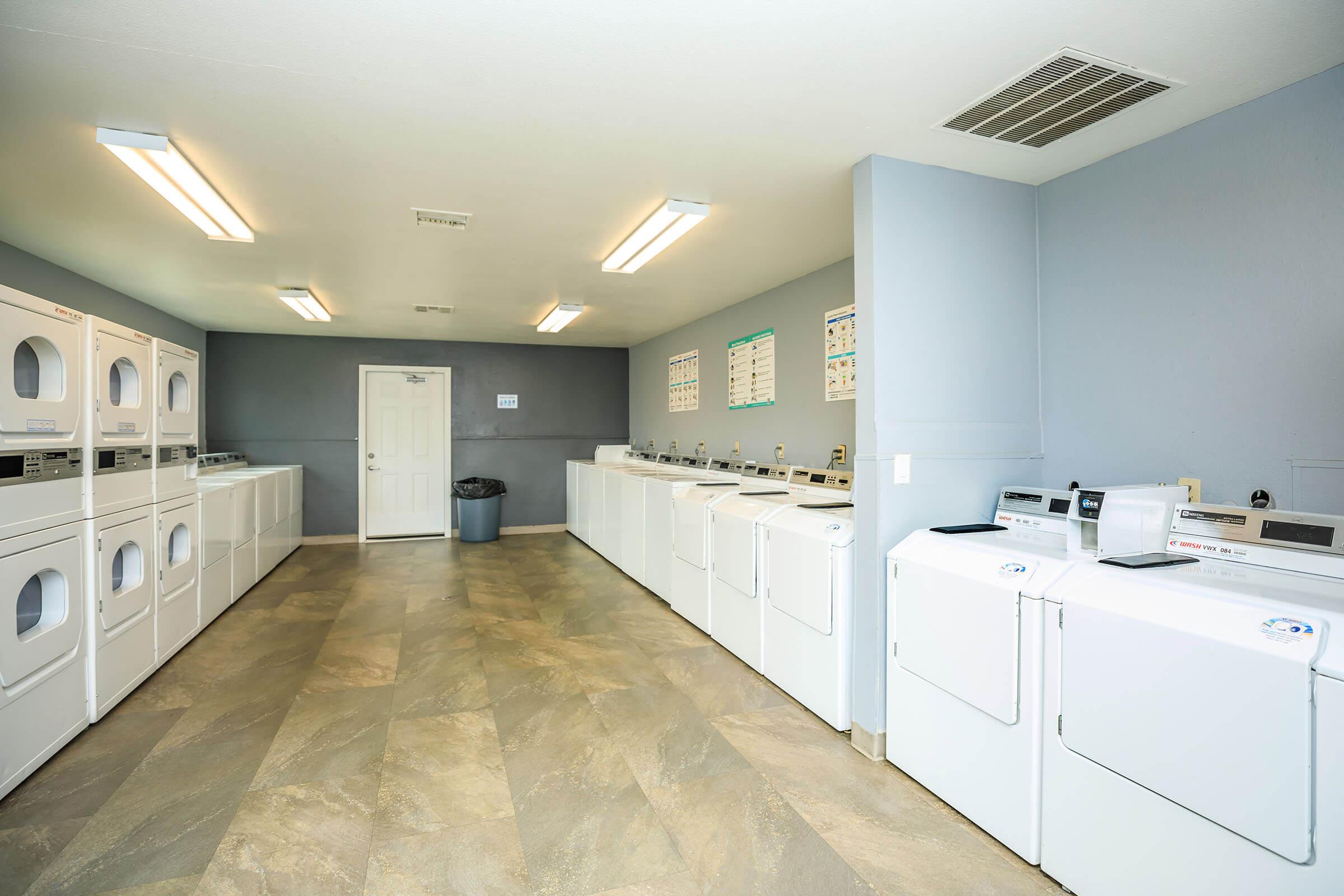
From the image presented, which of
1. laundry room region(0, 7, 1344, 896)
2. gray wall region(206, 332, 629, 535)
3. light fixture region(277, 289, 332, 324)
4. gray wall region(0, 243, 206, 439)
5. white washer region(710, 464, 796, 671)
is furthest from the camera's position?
gray wall region(206, 332, 629, 535)

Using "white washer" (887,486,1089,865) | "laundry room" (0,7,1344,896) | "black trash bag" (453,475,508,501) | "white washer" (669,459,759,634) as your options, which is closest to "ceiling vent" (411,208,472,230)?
"laundry room" (0,7,1344,896)

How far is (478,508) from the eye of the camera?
6836 millimetres

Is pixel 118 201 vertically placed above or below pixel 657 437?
above

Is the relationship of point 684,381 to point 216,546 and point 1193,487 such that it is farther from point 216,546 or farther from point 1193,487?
point 1193,487

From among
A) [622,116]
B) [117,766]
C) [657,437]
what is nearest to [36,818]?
[117,766]

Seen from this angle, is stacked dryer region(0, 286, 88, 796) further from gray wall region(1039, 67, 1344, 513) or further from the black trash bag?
the black trash bag

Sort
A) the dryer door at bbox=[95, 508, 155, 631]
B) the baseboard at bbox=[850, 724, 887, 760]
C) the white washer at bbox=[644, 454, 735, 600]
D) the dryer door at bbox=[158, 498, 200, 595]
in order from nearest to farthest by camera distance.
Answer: the baseboard at bbox=[850, 724, 887, 760] → the dryer door at bbox=[95, 508, 155, 631] → the dryer door at bbox=[158, 498, 200, 595] → the white washer at bbox=[644, 454, 735, 600]

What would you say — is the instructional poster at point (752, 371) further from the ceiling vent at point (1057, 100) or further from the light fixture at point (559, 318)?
the ceiling vent at point (1057, 100)

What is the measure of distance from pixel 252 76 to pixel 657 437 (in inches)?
202

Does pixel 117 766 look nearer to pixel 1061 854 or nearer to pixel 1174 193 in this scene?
pixel 1061 854

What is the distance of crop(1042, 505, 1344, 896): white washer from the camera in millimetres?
1221

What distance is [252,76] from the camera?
74.1 inches

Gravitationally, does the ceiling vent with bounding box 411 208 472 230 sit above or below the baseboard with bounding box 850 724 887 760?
above

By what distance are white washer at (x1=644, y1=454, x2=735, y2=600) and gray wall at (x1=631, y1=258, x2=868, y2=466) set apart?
430mm
